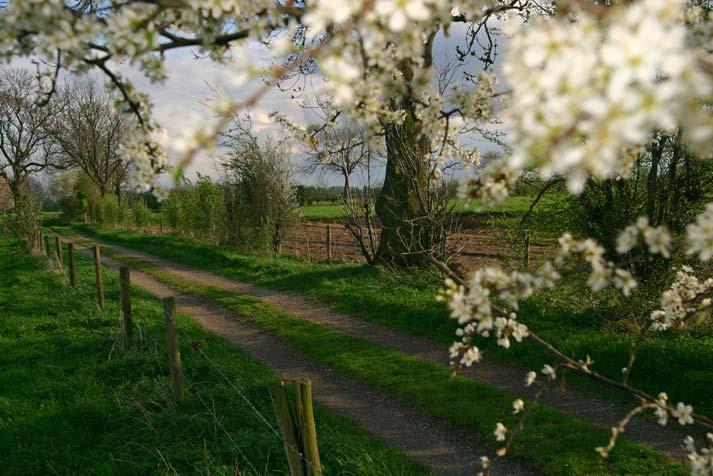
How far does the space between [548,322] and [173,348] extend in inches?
209

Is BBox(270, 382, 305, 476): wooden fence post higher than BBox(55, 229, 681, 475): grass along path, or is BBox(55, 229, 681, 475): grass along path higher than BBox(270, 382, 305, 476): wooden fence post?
BBox(270, 382, 305, 476): wooden fence post

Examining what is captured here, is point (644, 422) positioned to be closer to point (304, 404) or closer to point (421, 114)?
point (304, 404)

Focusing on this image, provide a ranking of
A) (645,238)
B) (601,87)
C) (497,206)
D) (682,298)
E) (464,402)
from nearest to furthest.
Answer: (601,87), (645,238), (497,206), (682,298), (464,402)

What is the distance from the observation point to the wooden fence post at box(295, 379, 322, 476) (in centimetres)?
322

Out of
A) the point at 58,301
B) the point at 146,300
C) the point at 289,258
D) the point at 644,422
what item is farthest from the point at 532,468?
the point at 289,258

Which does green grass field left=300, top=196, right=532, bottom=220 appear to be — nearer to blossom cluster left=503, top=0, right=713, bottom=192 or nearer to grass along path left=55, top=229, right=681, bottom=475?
blossom cluster left=503, top=0, right=713, bottom=192

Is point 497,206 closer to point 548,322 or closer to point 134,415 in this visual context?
point 134,415

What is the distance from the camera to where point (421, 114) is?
217cm

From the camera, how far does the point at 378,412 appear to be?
589 centimetres

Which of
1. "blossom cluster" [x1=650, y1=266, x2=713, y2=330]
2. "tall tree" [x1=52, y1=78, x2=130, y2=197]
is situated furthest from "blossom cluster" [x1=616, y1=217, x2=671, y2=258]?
"tall tree" [x1=52, y1=78, x2=130, y2=197]

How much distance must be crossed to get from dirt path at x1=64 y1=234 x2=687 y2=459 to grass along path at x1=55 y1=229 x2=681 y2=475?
22 centimetres

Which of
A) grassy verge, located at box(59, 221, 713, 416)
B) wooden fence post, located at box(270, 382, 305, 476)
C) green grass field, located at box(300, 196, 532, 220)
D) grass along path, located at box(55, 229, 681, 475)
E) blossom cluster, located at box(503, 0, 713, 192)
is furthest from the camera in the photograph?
grassy verge, located at box(59, 221, 713, 416)

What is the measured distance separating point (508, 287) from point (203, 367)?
5439 millimetres

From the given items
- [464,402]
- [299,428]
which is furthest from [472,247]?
[299,428]
